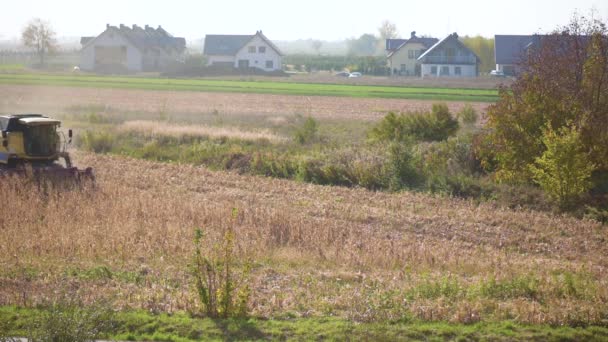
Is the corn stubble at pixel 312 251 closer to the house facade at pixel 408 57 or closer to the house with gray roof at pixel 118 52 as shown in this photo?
the house with gray roof at pixel 118 52

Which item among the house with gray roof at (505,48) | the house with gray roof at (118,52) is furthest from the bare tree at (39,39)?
the house with gray roof at (505,48)

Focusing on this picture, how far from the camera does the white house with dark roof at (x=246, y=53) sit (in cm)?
10419

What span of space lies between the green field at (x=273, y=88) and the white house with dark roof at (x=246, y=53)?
87.8ft

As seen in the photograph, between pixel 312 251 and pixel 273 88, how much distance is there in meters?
55.8

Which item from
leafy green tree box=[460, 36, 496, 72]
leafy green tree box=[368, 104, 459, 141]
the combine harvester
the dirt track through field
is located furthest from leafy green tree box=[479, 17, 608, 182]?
leafy green tree box=[460, 36, 496, 72]

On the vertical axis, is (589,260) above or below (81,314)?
below

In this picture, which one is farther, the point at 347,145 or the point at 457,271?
the point at 347,145

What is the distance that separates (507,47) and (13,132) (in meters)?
81.4

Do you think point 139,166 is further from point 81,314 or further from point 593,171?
point 81,314

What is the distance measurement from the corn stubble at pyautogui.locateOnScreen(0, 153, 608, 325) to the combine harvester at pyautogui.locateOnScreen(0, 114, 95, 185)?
1.13m

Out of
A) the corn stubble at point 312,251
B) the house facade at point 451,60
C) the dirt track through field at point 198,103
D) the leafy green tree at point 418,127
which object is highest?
the house facade at point 451,60

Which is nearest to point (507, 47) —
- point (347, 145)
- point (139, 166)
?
point (347, 145)

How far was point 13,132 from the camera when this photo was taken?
2281cm

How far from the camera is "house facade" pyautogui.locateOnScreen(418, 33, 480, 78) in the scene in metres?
93.5
